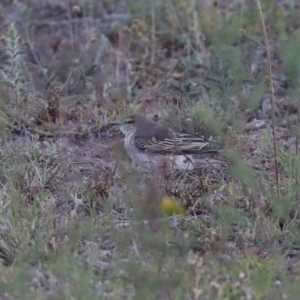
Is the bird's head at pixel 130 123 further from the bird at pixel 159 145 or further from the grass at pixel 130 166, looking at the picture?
the grass at pixel 130 166

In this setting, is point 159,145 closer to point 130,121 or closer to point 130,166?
point 130,166

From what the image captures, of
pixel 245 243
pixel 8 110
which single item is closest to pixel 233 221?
pixel 245 243

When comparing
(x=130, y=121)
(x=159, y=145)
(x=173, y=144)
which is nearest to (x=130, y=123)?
(x=130, y=121)

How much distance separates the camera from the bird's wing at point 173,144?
24.9 ft

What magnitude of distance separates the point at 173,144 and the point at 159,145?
0.25 m

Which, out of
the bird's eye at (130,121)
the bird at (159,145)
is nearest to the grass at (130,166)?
the bird at (159,145)

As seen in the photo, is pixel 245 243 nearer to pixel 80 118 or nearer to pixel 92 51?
pixel 80 118

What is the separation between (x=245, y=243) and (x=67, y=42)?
4.90m

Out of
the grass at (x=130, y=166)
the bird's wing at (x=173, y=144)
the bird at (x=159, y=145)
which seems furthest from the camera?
the bird's wing at (x=173, y=144)

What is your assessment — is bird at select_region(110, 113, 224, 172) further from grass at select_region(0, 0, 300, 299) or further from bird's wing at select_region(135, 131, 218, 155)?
grass at select_region(0, 0, 300, 299)

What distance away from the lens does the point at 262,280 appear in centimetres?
510

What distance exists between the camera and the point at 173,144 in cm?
765

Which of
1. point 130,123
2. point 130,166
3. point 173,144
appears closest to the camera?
point 173,144

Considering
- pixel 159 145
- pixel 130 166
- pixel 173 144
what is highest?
pixel 173 144
